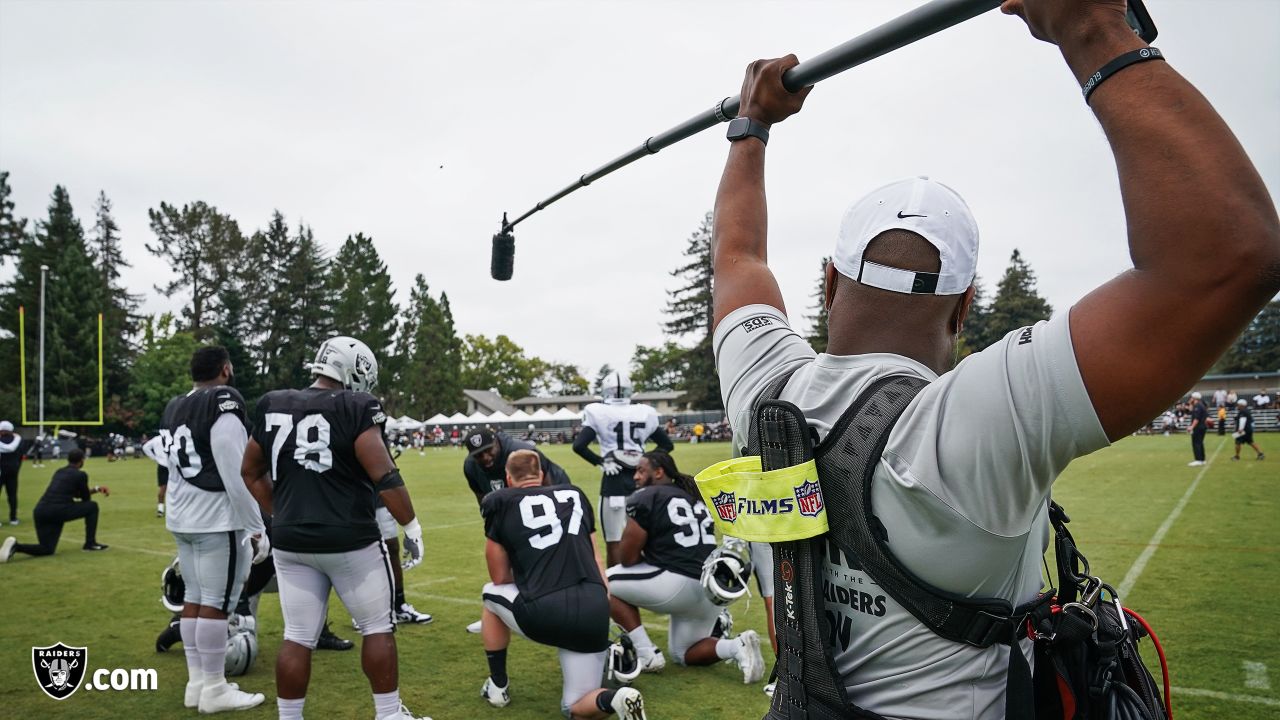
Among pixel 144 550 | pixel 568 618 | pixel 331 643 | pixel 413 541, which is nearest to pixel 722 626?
pixel 568 618

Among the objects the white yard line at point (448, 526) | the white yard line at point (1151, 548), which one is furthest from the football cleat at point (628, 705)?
the white yard line at point (448, 526)

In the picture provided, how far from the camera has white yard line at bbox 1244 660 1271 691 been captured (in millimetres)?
5945

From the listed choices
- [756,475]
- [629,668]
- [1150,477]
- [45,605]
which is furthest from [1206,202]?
[1150,477]

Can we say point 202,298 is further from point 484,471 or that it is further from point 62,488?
point 484,471

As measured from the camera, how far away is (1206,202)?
1130 mm

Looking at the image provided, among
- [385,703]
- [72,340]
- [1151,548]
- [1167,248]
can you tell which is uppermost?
[72,340]

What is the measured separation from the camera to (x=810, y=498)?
164 cm

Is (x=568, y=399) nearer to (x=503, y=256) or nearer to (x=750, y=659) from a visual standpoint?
(x=503, y=256)

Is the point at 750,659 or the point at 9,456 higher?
the point at 9,456

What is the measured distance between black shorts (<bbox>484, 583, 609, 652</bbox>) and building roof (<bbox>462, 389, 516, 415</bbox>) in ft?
316

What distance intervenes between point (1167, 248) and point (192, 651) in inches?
277

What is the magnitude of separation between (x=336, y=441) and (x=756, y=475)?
4.18 m

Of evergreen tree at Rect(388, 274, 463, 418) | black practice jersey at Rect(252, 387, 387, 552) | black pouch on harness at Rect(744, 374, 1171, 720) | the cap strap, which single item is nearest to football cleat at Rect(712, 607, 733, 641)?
black practice jersey at Rect(252, 387, 387, 552)

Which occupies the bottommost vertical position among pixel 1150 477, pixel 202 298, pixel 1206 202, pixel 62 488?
pixel 1150 477
